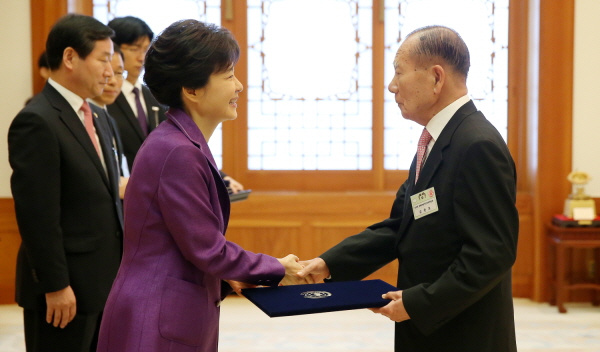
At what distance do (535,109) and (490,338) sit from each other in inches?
141

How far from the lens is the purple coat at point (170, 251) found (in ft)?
5.13

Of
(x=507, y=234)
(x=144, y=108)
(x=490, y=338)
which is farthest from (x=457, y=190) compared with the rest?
(x=144, y=108)

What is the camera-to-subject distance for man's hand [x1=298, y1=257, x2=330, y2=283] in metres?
2.09

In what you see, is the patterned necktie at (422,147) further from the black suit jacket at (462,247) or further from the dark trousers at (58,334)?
the dark trousers at (58,334)

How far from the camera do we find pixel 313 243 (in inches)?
201

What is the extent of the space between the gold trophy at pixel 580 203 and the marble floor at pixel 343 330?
0.73 m

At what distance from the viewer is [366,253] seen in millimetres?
2191

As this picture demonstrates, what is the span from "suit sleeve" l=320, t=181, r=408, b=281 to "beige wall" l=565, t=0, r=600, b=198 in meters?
3.31

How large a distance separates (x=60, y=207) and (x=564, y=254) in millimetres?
3892

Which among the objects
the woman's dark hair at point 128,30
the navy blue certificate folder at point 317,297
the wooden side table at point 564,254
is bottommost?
the wooden side table at point 564,254

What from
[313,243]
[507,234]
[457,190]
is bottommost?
[313,243]

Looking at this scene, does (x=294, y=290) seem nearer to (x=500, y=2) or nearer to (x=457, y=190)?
(x=457, y=190)

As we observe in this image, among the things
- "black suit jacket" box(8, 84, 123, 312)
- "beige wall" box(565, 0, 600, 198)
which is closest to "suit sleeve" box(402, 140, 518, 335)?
"black suit jacket" box(8, 84, 123, 312)

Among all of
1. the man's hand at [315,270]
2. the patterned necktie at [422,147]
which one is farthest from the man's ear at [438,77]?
the man's hand at [315,270]
